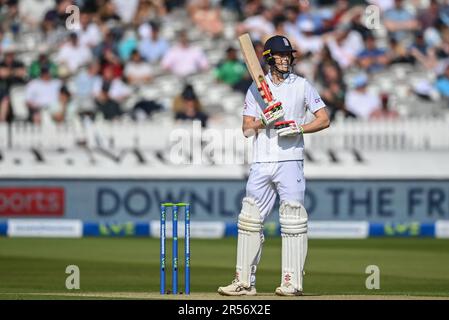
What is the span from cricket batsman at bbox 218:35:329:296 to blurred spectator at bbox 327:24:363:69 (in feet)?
35.3

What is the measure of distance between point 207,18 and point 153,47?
122cm

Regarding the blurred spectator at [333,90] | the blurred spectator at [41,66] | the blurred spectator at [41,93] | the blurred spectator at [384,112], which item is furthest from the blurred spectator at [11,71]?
the blurred spectator at [384,112]

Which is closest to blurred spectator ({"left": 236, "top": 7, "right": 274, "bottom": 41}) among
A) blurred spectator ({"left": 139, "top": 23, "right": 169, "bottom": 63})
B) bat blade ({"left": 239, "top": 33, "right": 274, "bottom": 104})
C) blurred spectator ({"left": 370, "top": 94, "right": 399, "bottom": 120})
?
blurred spectator ({"left": 139, "top": 23, "right": 169, "bottom": 63})

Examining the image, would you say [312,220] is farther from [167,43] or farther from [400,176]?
[167,43]

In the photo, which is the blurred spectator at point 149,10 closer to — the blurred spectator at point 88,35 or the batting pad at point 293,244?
the blurred spectator at point 88,35

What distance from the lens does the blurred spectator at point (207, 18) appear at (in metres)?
21.7

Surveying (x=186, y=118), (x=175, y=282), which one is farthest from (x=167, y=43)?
(x=175, y=282)

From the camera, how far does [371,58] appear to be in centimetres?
2091

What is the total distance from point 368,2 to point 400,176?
3882mm

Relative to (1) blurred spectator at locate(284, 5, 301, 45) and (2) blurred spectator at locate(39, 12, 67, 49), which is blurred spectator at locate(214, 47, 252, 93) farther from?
(2) blurred spectator at locate(39, 12, 67, 49)

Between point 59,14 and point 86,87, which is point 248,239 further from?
point 59,14

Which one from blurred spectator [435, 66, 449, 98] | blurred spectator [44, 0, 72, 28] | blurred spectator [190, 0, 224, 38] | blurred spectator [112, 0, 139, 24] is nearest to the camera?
blurred spectator [435, 66, 449, 98]

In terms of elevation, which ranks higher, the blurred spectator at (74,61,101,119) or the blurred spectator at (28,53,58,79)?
the blurred spectator at (28,53,58,79)

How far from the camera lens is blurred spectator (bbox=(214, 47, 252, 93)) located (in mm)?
20469
